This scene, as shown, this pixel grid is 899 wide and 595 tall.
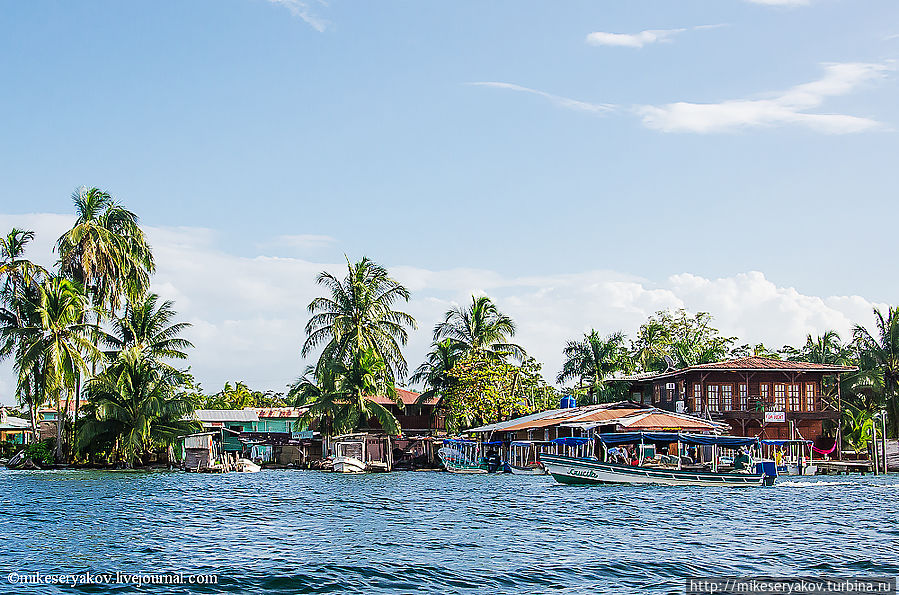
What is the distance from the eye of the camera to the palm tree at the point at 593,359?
79000 mm

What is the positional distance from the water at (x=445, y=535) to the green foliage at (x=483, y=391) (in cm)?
2057

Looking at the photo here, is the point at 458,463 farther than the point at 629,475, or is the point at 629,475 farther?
the point at 458,463

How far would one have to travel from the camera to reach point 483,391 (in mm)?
61906

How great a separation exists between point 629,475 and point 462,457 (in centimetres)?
1775

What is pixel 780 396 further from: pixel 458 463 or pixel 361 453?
pixel 361 453

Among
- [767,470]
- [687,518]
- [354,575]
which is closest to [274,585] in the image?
[354,575]

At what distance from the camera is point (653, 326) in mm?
80750

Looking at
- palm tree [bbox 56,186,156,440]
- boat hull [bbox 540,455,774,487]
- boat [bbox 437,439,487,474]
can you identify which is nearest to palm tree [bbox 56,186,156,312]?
palm tree [bbox 56,186,156,440]

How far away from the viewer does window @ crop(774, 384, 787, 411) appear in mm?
60250

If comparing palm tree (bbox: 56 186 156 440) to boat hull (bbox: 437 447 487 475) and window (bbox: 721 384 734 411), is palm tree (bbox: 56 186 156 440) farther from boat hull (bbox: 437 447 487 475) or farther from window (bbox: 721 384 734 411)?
window (bbox: 721 384 734 411)

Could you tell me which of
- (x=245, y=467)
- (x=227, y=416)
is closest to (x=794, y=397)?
(x=245, y=467)

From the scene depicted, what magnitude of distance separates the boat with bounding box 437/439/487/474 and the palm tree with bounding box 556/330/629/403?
19.8 meters

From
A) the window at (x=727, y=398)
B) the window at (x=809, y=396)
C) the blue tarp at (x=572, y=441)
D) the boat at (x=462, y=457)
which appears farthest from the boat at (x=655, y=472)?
the window at (x=809, y=396)

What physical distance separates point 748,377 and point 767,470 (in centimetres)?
1865
